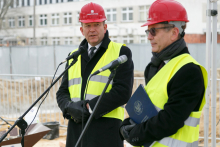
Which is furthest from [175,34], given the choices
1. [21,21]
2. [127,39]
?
[21,21]

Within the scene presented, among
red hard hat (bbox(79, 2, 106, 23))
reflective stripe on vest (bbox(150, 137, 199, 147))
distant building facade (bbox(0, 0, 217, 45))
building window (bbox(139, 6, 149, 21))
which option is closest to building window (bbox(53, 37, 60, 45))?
distant building facade (bbox(0, 0, 217, 45))

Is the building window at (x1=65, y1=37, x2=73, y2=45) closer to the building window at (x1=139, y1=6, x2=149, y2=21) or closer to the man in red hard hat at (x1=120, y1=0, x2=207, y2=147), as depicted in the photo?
the building window at (x1=139, y1=6, x2=149, y2=21)

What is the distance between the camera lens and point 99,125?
9.80 ft

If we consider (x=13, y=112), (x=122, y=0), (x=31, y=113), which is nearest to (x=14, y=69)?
(x=13, y=112)

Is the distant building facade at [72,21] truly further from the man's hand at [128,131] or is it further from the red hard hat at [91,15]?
the man's hand at [128,131]

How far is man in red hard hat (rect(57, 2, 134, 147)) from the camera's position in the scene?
291 centimetres

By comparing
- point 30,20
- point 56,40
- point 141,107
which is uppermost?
point 30,20

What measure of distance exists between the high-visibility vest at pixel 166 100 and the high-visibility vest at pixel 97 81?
895 millimetres

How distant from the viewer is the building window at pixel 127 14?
126ft

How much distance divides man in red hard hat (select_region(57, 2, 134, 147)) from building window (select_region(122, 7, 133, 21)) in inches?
1411

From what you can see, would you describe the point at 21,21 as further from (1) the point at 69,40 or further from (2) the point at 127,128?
(2) the point at 127,128

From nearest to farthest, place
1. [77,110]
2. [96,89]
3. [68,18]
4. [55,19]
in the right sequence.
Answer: [77,110] → [96,89] → [68,18] → [55,19]

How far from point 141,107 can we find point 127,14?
122ft

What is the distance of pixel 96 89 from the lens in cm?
301
